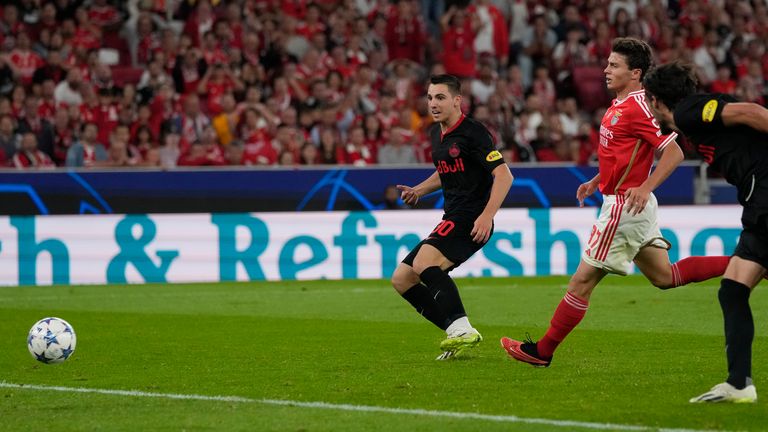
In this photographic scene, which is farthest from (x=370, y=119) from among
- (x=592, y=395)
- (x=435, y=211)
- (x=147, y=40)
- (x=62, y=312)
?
(x=592, y=395)

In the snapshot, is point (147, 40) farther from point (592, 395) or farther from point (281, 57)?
point (592, 395)

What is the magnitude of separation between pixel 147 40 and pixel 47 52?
163cm

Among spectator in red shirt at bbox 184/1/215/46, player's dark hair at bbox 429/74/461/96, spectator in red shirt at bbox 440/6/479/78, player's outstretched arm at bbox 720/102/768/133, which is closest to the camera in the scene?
player's outstretched arm at bbox 720/102/768/133

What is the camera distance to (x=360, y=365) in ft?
28.8

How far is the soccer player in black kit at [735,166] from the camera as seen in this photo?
21.9 ft

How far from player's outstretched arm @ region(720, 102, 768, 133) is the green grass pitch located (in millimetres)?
1475

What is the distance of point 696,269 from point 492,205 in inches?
65.6

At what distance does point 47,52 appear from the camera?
66.9 feet

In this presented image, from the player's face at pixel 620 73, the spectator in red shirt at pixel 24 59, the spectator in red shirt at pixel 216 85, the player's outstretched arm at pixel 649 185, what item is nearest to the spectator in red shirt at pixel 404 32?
the spectator in red shirt at pixel 216 85

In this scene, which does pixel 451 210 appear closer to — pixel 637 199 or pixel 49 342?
pixel 637 199

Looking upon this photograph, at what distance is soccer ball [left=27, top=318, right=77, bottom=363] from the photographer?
8.74m

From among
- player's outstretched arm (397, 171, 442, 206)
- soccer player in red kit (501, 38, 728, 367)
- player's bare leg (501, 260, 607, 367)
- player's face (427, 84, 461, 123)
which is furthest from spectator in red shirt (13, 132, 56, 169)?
player's bare leg (501, 260, 607, 367)

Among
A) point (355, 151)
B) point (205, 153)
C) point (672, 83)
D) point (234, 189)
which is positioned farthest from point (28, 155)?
A: point (672, 83)

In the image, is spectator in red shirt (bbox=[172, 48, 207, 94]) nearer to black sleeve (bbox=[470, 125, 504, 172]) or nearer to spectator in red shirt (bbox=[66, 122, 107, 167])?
spectator in red shirt (bbox=[66, 122, 107, 167])
